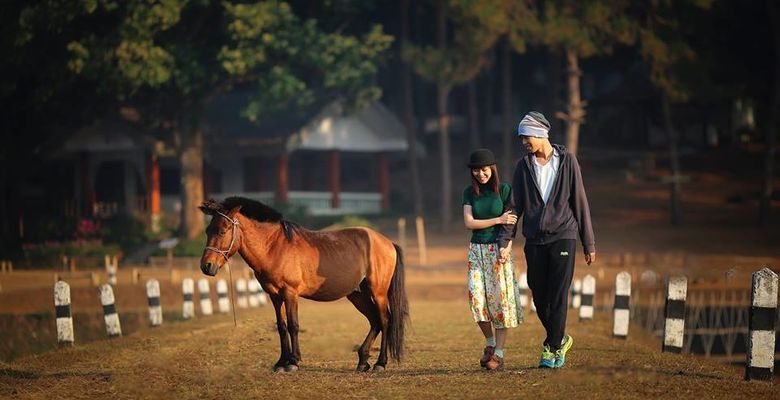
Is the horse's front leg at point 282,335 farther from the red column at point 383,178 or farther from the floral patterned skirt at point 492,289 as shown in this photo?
the red column at point 383,178

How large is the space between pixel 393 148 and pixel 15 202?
18.8 metres

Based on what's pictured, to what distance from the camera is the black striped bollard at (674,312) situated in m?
14.4

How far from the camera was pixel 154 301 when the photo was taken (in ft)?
69.2

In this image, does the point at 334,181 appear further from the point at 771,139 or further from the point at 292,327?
the point at 292,327

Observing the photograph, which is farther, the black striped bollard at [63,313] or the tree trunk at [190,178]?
the tree trunk at [190,178]

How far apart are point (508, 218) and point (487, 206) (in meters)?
0.34

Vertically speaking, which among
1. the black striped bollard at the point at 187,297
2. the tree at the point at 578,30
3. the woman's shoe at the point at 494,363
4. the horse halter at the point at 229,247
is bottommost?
the black striped bollard at the point at 187,297

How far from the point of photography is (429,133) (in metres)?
71.2

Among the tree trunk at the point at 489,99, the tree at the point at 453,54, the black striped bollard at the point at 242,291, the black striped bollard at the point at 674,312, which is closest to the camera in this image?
the black striped bollard at the point at 674,312

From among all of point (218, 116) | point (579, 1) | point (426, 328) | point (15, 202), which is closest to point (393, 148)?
point (218, 116)

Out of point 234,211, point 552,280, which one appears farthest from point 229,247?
point 552,280

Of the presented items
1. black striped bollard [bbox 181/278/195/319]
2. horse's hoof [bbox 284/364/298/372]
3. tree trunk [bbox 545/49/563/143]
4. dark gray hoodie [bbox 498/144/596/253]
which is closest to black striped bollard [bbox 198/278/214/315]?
black striped bollard [bbox 181/278/195/319]

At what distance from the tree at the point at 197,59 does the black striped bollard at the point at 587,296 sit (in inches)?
829

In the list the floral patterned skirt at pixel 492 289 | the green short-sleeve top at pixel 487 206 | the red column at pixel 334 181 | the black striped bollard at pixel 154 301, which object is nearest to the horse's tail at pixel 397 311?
the floral patterned skirt at pixel 492 289
